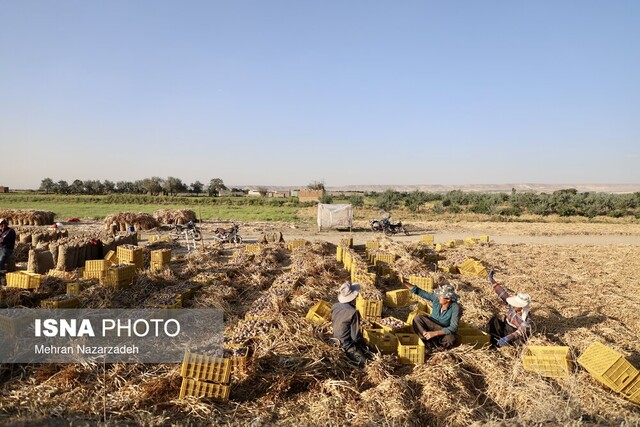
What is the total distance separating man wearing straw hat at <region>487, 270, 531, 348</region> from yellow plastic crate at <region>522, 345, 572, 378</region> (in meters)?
0.61

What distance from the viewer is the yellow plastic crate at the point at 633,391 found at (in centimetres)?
435

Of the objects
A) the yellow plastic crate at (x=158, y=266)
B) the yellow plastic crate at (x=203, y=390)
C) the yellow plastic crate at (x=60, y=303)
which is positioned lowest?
the yellow plastic crate at (x=203, y=390)

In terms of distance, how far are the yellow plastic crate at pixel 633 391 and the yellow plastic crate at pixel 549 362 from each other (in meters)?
0.57

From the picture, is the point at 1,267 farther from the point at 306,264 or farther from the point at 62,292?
the point at 306,264

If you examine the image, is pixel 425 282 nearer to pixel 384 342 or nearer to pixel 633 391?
pixel 384 342

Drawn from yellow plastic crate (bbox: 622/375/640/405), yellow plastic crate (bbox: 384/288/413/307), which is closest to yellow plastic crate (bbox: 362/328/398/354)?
yellow plastic crate (bbox: 384/288/413/307)

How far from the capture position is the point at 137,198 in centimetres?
5450

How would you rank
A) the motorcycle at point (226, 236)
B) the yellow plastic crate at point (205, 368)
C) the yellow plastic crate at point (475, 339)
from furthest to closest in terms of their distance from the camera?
the motorcycle at point (226, 236) → the yellow plastic crate at point (475, 339) → the yellow plastic crate at point (205, 368)

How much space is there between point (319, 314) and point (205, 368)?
2.60 metres

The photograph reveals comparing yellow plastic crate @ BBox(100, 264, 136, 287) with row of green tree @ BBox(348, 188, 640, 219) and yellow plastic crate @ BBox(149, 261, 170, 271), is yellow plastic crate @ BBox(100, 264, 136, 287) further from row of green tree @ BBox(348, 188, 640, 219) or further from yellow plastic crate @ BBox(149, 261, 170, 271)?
row of green tree @ BBox(348, 188, 640, 219)

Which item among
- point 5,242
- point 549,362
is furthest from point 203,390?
point 5,242

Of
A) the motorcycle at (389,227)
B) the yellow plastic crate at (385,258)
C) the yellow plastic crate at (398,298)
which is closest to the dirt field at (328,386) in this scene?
the yellow plastic crate at (398,298)

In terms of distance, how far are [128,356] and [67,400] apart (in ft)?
3.57

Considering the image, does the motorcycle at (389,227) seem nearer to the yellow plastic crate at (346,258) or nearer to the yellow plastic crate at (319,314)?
the yellow plastic crate at (346,258)
